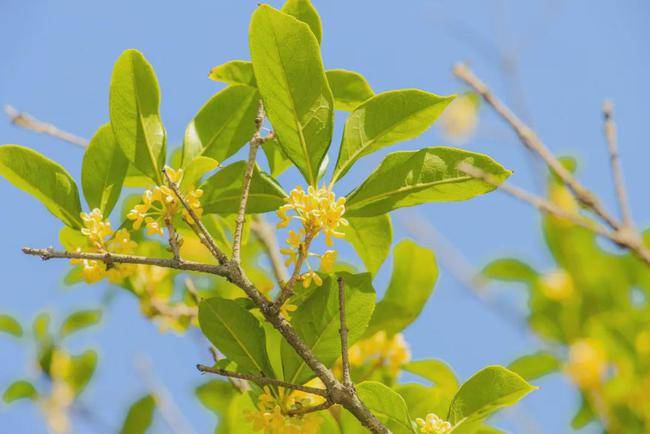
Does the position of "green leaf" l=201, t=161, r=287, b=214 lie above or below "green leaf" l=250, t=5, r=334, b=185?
below

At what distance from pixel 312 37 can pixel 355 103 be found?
28 centimetres

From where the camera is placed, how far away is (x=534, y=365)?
6.57 ft

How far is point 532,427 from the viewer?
1.88 metres

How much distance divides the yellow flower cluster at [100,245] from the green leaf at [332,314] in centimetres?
36

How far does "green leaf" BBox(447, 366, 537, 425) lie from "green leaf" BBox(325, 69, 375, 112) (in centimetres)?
60

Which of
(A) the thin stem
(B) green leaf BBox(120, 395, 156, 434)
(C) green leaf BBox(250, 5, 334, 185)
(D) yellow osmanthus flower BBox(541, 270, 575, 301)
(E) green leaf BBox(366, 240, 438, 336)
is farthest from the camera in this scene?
(D) yellow osmanthus flower BBox(541, 270, 575, 301)

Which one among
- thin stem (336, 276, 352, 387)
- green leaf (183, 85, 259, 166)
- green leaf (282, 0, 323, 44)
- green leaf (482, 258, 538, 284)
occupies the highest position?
green leaf (282, 0, 323, 44)

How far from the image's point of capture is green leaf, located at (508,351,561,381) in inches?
78.0

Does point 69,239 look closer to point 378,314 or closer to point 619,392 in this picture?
point 378,314

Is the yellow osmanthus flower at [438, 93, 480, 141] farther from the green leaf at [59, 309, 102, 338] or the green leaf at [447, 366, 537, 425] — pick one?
the green leaf at [447, 366, 537, 425]

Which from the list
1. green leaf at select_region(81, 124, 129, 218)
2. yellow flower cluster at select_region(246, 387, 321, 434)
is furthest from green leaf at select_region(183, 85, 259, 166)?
yellow flower cluster at select_region(246, 387, 321, 434)

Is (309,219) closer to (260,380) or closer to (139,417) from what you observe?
(260,380)

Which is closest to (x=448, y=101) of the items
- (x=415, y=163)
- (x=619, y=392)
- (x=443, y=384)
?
(x=415, y=163)

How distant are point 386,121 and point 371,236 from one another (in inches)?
11.8
